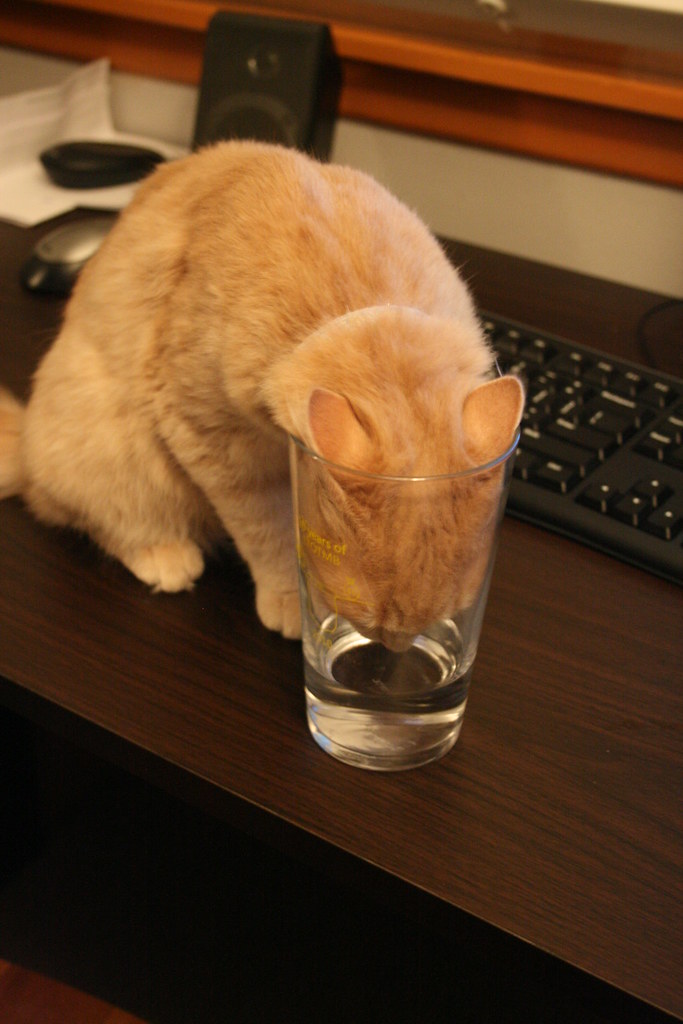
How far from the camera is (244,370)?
0.65m

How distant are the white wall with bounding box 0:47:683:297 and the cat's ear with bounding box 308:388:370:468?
86cm

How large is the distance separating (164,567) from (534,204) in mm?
805

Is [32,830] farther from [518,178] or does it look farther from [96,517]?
[518,178]

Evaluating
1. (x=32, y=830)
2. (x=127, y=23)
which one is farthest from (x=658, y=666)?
(x=127, y=23)

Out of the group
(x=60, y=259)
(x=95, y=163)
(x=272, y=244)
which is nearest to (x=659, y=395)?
(x=272, y=244)

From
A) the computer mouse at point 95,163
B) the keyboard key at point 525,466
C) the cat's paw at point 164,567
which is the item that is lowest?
the cat's paw at point 164,567

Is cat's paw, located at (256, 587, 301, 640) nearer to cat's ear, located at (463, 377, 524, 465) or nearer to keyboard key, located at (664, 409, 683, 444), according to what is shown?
cat's ear, located at (463, 377, 524, 465)

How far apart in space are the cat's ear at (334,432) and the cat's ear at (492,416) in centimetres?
6

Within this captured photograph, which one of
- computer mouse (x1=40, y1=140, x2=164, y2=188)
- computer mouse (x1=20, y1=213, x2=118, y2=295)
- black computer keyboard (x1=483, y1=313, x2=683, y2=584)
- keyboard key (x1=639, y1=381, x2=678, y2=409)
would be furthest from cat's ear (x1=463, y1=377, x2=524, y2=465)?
computer mouse (x1=40, y1=140, x2=164, y2=188)

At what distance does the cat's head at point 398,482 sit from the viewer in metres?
0.47

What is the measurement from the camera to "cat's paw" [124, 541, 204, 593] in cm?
73

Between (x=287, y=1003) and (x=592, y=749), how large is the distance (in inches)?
22.0

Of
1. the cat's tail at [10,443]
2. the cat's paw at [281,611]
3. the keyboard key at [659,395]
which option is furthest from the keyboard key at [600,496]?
the cat's tail at [10,443]

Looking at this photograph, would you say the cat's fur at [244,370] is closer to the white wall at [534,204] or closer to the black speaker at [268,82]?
the black speaker at [268,82]
